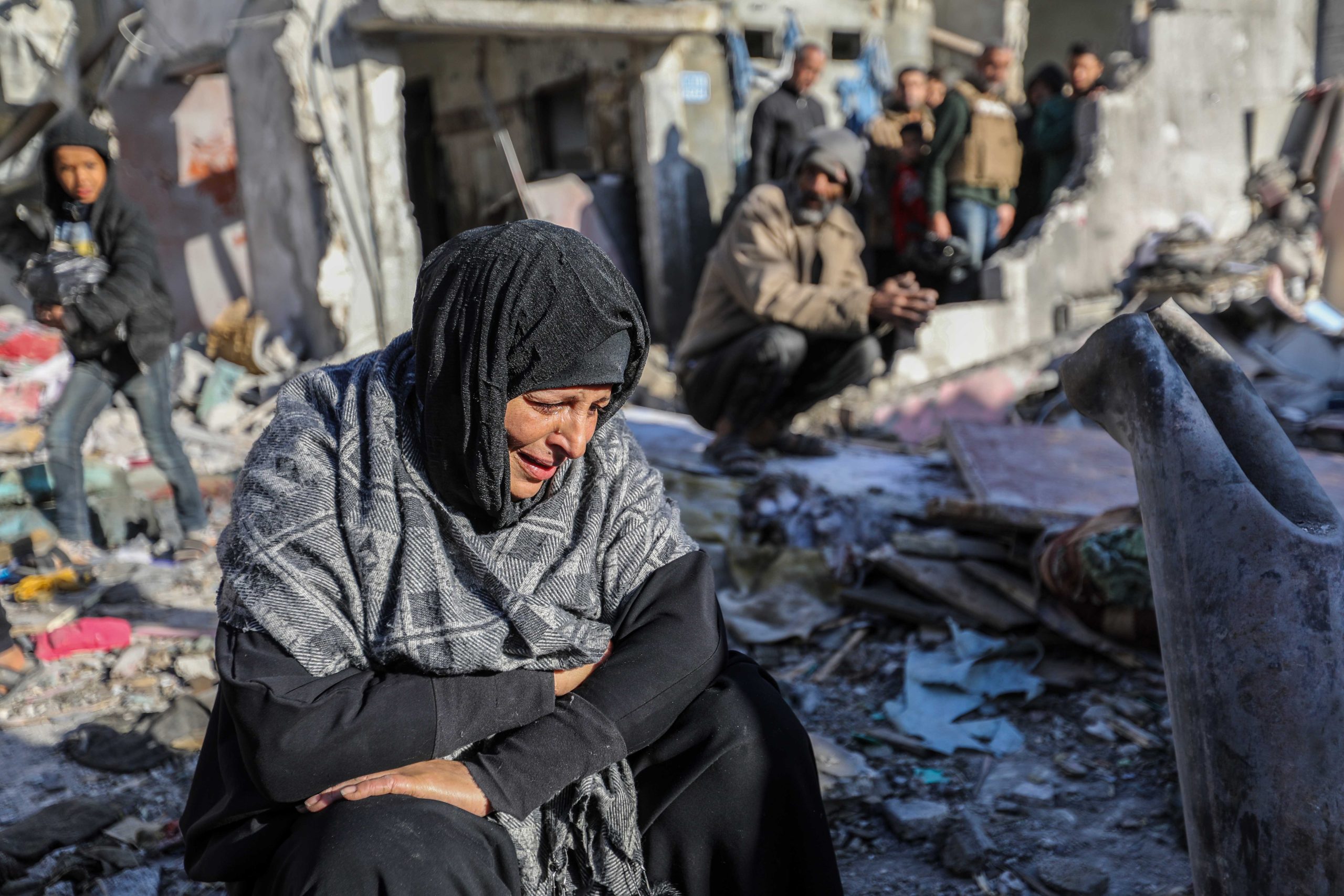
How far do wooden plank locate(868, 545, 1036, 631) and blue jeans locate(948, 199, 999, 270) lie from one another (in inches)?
→ 177

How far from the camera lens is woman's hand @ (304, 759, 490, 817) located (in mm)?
1483

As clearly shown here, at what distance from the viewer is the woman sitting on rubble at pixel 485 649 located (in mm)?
1497

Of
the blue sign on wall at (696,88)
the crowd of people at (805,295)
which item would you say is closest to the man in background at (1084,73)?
the crowd of people at (805,295)

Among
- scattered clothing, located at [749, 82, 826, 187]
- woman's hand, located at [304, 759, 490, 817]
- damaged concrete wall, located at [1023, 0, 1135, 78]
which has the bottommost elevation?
woman's hand, located at [304, 759, 490, 817]

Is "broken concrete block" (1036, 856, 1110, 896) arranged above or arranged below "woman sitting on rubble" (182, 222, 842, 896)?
below

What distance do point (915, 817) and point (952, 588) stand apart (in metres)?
1.15

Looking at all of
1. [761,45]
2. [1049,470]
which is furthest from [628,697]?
[761,45]

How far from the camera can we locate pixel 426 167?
1166 centimetres

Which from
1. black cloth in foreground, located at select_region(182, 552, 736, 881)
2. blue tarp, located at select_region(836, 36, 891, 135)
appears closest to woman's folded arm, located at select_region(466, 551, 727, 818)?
black cloth in foreground, located at select_region(182, 552, 736, 881)

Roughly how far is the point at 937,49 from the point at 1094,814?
12093 millimetres

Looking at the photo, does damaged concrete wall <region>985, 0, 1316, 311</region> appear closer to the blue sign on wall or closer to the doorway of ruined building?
the blue sign on wall

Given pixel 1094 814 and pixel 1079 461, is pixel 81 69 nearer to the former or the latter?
pixel 1079 461

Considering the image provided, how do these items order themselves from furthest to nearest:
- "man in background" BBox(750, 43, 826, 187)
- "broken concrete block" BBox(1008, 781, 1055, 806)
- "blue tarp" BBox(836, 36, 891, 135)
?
"blue tarp" BBox(836, 36, 891, 135) < "man in background" BBox(750, 43, 826, 187) < "broken concrete block" BBox(1008, 781, 1055, 806)

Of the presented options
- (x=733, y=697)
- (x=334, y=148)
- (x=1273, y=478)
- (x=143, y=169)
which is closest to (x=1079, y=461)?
(x=1273, y=478)
